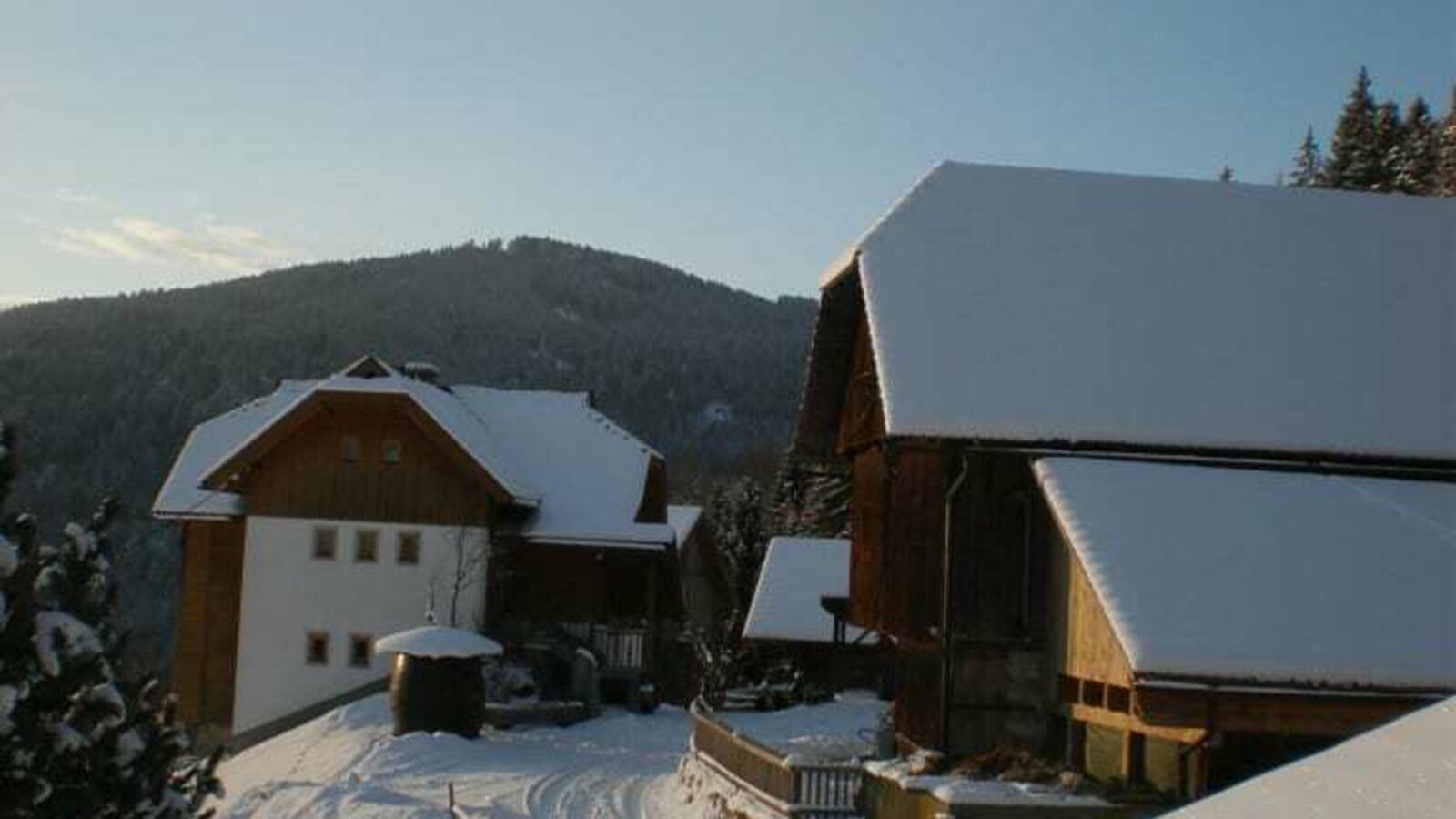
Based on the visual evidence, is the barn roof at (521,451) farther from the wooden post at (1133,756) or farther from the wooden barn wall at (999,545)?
the wooden post at (1133,756)

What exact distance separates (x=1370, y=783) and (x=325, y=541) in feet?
109

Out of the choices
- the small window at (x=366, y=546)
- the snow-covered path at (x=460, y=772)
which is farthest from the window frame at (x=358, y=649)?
the snow-covered path at (x=460, y=772)

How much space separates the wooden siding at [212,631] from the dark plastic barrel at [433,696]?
32.2 ft

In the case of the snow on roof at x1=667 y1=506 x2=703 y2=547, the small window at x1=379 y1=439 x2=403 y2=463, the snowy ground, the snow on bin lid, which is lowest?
the snowy ground

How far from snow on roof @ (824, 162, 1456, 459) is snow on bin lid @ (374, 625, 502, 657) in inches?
422

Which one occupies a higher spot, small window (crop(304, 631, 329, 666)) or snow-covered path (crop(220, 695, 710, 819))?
small window (crop(304, 631, 329, 666))

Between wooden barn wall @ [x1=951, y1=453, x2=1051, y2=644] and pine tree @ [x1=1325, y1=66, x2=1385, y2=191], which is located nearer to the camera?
wooden barn wall @ [x1=951, y1=453, x2=1051, y2=644]

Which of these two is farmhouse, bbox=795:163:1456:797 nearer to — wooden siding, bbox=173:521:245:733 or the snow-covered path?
the snow-covered path

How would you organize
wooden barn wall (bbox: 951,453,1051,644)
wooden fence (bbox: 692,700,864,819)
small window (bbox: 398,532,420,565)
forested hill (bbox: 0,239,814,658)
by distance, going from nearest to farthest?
wooden fence (bbox: 692,700,864,819) → wooden barn wall (bbox: 951,453,1051,644) → small window (bbox: 398,532,420,565) → forested hill (bbox: 0,239,814,658)

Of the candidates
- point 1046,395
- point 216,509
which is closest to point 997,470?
point 1046,395

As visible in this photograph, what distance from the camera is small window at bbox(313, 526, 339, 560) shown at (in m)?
35.8

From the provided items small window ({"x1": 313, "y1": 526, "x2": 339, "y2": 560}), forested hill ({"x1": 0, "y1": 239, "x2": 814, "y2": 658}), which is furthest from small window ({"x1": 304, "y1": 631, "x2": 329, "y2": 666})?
forested hill ({"x1": 0, "y1": 239, "x2": 814, "y2": 658})

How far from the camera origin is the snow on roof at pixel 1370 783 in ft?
15.1

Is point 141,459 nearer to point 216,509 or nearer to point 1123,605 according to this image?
point 216,509
